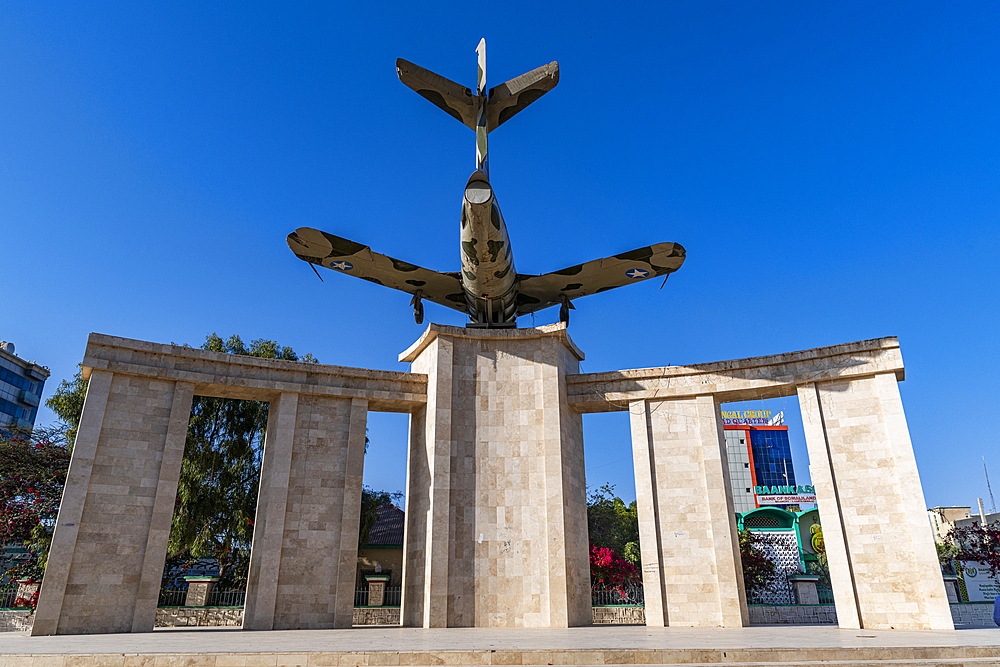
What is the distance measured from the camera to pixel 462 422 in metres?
19.0

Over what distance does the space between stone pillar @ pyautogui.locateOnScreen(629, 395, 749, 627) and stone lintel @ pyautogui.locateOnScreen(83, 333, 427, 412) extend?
746 centimetres

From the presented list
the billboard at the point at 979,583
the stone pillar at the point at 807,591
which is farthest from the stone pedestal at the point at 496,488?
the billboard at the point at 979,583

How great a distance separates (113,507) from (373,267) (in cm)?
1033

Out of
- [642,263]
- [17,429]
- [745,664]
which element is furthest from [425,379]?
[17,429]

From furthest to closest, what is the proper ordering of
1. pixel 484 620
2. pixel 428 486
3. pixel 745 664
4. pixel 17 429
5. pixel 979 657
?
pixel 17 429 < pixel 428 486 < pixel 484 620 < pixel 979 657 < pixel 745 664

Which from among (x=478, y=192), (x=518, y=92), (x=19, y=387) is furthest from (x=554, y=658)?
(x=19, y=387)

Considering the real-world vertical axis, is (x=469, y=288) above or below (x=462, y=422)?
above

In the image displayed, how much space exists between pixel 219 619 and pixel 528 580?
10.9 metres

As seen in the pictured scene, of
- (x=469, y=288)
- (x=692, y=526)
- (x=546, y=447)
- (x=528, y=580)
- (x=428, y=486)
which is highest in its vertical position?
(x=469, y=288)

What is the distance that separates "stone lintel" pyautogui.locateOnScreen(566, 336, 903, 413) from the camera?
17.1 metres

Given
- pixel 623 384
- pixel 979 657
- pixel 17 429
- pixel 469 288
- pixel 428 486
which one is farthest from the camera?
pixel 17 429

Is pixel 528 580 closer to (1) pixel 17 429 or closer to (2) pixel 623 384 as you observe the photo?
(2) pixel 623 384

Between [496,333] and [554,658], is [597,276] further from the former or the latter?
[554,658]

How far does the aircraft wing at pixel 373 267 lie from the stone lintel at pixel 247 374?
3737 millimetres
